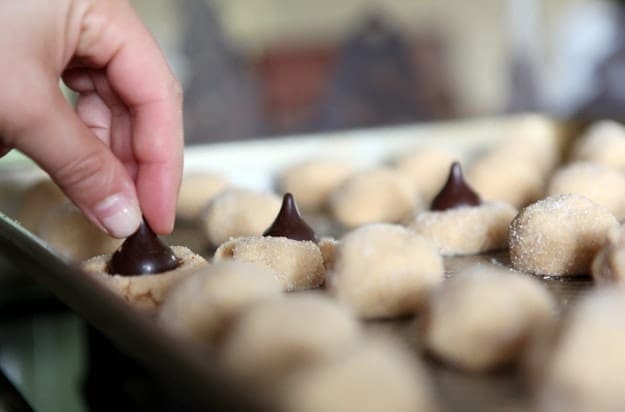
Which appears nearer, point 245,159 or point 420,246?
point 420,246

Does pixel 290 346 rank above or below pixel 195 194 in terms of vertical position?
above

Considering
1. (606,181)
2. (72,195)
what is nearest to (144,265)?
(72,195)

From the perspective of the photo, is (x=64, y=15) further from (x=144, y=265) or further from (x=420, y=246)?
(x=420, y=246)

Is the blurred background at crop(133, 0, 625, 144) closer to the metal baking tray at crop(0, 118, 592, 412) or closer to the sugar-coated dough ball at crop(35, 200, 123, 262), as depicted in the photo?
the metal baking tray at crop(0, 118, 592, 412)

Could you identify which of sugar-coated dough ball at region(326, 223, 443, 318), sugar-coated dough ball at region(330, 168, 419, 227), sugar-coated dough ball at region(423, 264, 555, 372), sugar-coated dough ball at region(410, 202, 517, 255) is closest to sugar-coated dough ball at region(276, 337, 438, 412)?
sugar-coated dough ball at region(423, 264, 555, 372)

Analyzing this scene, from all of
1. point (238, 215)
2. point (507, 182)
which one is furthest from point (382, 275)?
point (507, 182)

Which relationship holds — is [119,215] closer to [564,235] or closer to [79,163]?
[79,163]

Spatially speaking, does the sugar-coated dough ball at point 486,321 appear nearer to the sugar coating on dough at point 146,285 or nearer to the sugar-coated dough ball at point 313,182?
the sugar coating on dough at point 146,285

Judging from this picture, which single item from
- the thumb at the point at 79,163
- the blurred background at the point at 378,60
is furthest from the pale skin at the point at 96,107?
the blurred background at the point at 378,60
